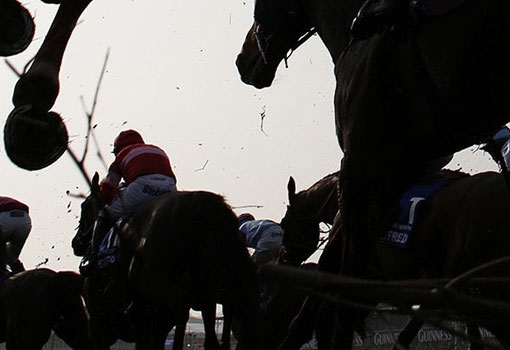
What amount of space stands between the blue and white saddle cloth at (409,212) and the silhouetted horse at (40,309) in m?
4.51

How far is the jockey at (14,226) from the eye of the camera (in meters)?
10.3

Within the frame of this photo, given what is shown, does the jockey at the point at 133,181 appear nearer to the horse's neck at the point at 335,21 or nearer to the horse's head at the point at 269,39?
the horse's head at the point at 269,39

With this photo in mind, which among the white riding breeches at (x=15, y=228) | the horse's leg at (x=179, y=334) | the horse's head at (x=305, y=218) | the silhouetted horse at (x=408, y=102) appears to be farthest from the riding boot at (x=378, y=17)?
the white riding breeches at (x=15, y=228)

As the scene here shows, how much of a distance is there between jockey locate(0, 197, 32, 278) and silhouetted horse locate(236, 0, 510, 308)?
26.6ft

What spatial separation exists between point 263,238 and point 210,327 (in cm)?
301

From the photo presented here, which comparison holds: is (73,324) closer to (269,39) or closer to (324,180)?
(324,180)

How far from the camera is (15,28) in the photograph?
341 centimetres

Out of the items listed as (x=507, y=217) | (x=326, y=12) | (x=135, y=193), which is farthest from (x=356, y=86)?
(x=135, y=193)

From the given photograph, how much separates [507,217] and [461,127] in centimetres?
217

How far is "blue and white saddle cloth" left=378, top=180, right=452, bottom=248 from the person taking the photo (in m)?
5.33

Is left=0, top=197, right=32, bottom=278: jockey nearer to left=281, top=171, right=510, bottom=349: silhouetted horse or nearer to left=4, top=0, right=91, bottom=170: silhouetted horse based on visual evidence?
left=281, top=171, right=510, bottom=349: silhouetted horse

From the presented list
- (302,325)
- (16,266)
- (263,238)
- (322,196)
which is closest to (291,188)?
(322,196)

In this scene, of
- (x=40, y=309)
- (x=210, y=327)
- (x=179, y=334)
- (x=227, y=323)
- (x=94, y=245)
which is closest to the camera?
(x=179, y=334)

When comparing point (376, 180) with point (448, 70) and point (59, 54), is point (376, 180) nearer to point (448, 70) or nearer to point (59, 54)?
point (448, 70)
